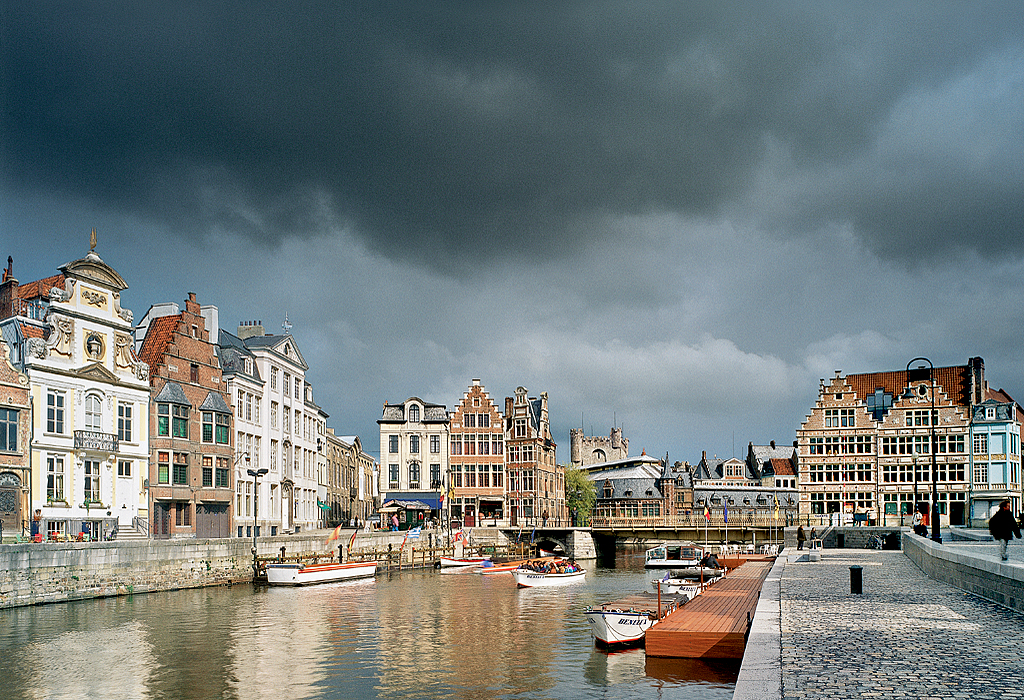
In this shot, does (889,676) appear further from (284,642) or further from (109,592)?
(109,592)

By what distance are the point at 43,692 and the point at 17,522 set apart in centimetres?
2862

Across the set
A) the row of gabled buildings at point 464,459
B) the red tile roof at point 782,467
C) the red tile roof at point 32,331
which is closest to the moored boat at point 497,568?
the row of gabled buildings at point 464,459

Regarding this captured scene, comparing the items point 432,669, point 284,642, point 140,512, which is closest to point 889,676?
point 432,669

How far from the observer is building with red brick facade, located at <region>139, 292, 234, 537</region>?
205 ft

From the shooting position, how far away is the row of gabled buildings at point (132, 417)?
2078 inches

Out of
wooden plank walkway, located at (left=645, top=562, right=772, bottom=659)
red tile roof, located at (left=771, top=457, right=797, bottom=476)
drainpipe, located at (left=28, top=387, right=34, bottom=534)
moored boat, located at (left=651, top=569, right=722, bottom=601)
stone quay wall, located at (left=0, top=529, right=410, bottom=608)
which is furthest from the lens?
red tile roof, located at (left=771, top=457, right=797, bottom=476)

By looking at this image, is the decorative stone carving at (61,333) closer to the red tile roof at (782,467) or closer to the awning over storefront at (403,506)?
the awning over storefront at (403,506)

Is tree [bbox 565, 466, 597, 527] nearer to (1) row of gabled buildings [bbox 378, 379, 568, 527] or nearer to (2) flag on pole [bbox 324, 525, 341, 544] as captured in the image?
(1) row of gabled buildings [bbox 378, 379, 568, 527]

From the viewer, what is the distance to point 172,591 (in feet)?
170

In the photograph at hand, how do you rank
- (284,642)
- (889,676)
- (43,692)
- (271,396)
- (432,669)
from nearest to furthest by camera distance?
1. (889,676)
2. (43,692)
3. (432,669)
4. (284,642)
5. (271,396)

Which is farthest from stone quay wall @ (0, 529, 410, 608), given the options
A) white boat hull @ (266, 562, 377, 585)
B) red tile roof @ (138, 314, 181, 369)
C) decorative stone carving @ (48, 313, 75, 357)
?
red tile roof @ (138, 314, 181, 369)

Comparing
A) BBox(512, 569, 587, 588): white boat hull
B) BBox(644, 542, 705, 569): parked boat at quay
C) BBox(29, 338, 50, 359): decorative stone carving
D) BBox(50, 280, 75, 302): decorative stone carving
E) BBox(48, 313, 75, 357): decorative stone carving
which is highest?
BBox(50, 280, 75, 302): decorative stone carving

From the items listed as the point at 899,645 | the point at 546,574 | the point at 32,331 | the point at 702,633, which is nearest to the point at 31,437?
the point at 32,331

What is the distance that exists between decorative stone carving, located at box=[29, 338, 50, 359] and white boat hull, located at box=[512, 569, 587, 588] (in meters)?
30.7
